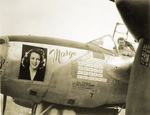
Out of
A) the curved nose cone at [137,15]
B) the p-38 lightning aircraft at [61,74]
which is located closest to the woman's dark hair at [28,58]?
the p-38 lightning aircraft at [61,74]

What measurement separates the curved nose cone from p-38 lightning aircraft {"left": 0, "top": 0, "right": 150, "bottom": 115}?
2.62 meters

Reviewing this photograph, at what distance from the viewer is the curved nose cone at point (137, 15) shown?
2.79 feet

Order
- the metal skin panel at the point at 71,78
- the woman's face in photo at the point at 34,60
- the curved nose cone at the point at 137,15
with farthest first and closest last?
the metal skin panel at the point at 71,78
the woman's face in photo at the point at 34,60
the curved nose cone at the point at 137,15

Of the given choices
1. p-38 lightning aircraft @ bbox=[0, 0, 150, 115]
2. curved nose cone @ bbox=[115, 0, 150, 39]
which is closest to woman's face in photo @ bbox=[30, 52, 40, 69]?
p-38 lightning aircraft @ bbox=[0, 0, 150, 115]

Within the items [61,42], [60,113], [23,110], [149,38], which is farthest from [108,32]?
[149,38]

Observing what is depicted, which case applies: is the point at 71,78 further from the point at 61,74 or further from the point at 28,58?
the point at 28,58

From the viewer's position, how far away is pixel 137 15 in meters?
0.88

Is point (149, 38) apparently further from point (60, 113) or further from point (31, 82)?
point (60, 113)

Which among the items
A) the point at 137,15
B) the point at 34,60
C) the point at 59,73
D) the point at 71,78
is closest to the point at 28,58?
the point at 34,60

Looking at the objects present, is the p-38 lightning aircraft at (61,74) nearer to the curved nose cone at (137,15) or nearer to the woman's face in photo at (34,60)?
the woman's face in photo at (34,60)

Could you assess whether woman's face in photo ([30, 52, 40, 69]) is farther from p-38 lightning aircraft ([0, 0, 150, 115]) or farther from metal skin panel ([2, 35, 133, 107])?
metal skin panel ([2, 35, 133, 107])

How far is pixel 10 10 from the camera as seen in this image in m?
3.99

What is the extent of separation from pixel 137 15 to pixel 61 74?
2.80 meters

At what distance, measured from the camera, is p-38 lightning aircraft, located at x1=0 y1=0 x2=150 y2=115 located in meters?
3.56
